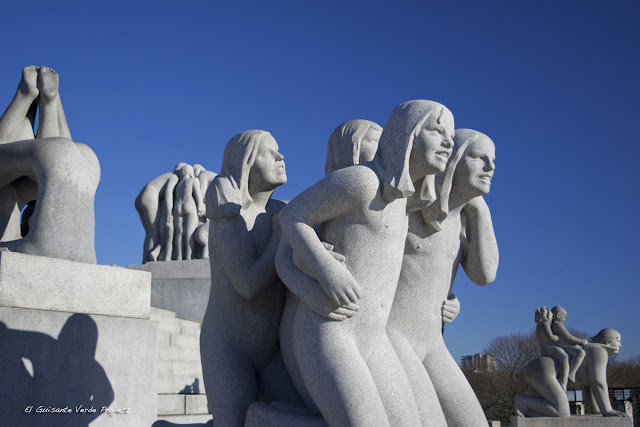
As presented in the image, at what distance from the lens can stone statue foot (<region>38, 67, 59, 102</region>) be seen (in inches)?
231

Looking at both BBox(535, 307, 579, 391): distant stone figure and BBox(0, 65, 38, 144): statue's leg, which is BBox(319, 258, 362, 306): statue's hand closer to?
BBox(0, 65, 38, 144): statue's leg

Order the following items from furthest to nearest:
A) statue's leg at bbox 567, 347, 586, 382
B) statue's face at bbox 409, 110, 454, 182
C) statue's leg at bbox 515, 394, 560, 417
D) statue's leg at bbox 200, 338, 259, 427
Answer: statue's leg at bbox 567, 347, 586, 382 → statue's leg at bbox 515, 394, 560, 417 → statue's leg at bbox 200, 338, 259, 427 → statue's face at bbox 409, 110, 454, 182

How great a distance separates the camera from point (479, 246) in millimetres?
4215

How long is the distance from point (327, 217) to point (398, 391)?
1003mm

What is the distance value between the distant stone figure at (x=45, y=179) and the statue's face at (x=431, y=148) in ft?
10.2

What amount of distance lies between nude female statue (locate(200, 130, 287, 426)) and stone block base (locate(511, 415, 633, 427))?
8.42 metres

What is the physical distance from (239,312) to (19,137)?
3317mm

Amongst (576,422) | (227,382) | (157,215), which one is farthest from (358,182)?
(157,215)

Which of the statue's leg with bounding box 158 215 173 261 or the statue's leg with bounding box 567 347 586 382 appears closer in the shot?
the statue's leg with bounding box 567 347 586 382

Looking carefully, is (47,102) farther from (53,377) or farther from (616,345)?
(616,345)

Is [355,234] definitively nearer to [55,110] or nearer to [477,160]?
[477,160]

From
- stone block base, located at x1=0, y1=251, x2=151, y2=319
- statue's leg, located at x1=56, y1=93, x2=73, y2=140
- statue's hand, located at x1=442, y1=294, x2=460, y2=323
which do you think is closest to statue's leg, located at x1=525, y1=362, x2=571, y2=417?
statue's hand, located at x1=442, y1=294, x2=460, y2=323

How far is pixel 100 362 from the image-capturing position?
4910 mm

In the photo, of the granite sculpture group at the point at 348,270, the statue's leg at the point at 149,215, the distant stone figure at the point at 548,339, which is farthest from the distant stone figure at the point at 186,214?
the granite sculpture group at the point at 348,270
